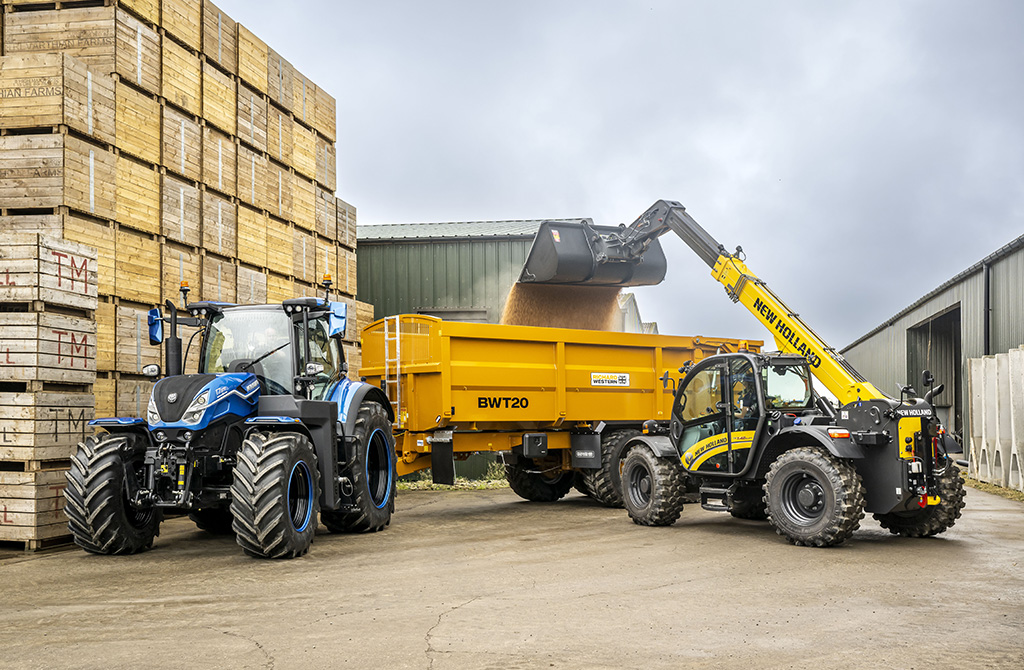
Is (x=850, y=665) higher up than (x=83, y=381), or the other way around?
(x=83, y=381)

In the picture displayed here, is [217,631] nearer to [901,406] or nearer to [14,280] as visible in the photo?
[14,280]

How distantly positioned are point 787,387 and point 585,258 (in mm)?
4359

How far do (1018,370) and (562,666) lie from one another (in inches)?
522

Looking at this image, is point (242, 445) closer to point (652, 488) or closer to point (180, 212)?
point (180, 212)

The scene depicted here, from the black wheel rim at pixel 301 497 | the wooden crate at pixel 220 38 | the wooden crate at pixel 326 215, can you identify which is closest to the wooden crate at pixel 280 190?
the wooden crate at pixel 326 215

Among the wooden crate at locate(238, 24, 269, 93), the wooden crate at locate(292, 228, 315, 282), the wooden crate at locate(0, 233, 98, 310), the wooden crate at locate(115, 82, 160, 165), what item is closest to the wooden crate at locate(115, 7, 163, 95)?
the wooden crate at locate(115, 82, 160, 165)

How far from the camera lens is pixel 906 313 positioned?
30.5 metres

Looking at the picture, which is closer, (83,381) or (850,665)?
(850,665)

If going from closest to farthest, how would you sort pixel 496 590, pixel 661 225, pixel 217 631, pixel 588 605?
pixel 217 631, pixel 588 605, pixel 496 590, pixel 661 225

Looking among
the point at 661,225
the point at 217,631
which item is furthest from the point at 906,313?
the point at 217,631

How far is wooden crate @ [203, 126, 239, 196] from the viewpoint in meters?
12.7

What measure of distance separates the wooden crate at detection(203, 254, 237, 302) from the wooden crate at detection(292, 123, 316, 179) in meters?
2.87

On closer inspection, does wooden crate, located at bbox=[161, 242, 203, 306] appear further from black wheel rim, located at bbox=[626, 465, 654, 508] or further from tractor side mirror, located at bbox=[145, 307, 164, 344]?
black wheel rim, located at bbox=[626, 465, 654, 508]

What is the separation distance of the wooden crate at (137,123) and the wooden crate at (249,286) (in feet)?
7.05
